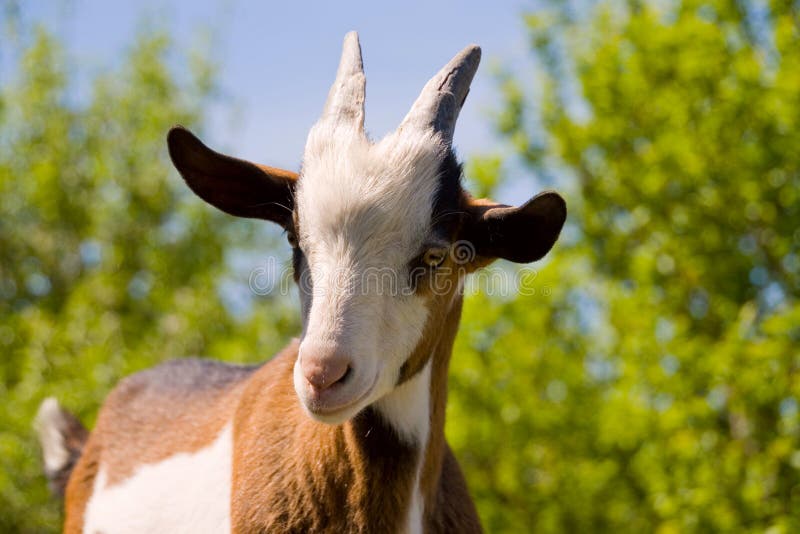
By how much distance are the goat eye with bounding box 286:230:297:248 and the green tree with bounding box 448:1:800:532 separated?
797 centimetres

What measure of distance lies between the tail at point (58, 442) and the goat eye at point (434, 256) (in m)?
3.37

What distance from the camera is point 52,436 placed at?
20.2ft

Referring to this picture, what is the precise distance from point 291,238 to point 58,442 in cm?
301

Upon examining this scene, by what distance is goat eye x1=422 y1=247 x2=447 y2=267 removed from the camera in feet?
12.4

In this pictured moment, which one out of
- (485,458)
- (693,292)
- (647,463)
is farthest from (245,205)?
(693,292)

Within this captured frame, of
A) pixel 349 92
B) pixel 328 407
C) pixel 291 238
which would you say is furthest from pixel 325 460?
pixel 349 92

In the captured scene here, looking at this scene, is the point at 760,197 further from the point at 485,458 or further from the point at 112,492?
the point at 112,492

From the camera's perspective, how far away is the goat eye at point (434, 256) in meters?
3.79

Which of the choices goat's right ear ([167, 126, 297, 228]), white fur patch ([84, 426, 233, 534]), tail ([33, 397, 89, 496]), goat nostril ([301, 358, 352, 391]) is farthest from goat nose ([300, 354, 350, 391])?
tail ([33, 397, 89, 496])

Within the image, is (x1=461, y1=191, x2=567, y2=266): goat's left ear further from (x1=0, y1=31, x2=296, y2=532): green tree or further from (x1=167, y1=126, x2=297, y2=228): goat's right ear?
(x1=0, y1=31, x2=296, y2=532): green tree

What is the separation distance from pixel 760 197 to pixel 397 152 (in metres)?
10.4

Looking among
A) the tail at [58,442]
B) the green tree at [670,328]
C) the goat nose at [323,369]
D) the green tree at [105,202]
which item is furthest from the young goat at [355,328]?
the green tree at [105,202]

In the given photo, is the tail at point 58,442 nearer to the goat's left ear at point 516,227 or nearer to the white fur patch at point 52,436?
the white fur patch at point 52,436

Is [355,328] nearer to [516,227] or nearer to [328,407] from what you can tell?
[328,407]
